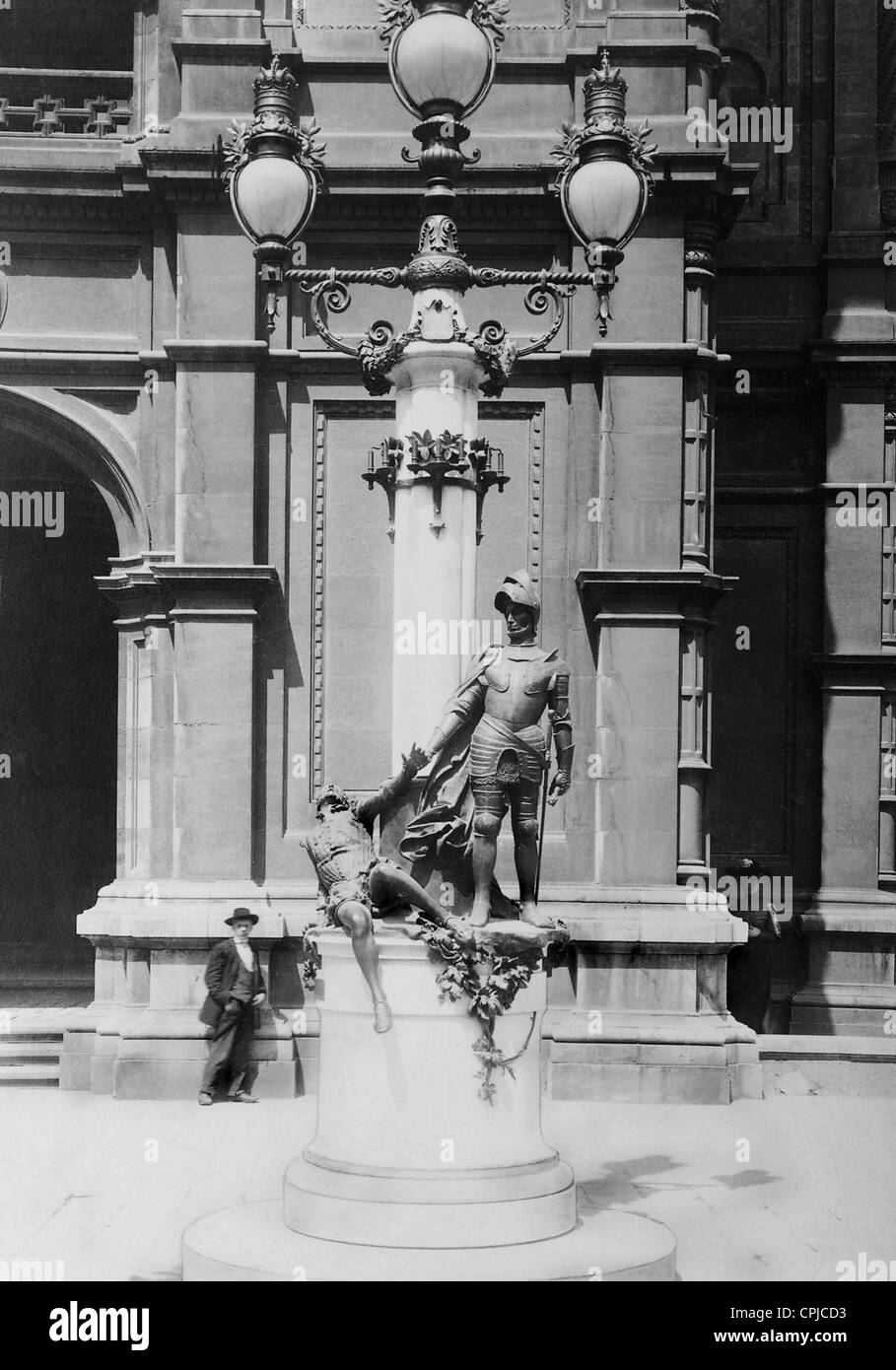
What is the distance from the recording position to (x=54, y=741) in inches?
941

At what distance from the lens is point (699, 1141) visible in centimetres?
1406

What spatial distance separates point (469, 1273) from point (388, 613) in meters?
8.35

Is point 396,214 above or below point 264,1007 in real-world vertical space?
above

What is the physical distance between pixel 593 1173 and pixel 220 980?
410 cm

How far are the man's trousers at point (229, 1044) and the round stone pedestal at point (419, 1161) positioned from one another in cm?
496

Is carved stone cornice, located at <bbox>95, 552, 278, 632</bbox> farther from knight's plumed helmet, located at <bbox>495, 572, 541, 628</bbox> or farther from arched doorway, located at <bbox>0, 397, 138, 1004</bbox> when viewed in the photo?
arched doorway, located at <bbox>0, 397, 138, 1004</bbox>

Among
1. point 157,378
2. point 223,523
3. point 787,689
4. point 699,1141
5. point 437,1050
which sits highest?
point 157,378

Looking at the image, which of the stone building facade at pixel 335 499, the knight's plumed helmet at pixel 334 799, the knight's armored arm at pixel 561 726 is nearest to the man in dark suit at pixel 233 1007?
the stone building facade at pixel 335 499

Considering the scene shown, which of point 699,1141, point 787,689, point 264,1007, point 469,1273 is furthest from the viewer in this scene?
point 787,689

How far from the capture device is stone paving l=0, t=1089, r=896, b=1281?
1079 cm

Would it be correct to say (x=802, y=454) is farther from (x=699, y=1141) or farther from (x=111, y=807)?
(x=111, y=807)

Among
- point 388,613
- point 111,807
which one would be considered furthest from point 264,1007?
point 111,807

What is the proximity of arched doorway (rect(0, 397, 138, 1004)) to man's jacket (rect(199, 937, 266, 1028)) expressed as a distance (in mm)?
8034

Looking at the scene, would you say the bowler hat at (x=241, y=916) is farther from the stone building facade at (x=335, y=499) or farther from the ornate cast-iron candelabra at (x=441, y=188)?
the ornate cast-iron candelabra at (x=441, y=188)
